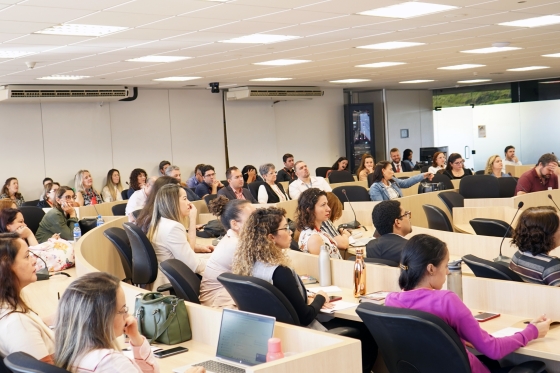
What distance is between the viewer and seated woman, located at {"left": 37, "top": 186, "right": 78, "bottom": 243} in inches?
286

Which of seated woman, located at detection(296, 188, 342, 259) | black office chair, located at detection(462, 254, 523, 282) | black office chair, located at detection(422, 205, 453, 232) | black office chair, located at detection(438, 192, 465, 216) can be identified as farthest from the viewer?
black office chair, located at detection(438, 192, 465, 216)

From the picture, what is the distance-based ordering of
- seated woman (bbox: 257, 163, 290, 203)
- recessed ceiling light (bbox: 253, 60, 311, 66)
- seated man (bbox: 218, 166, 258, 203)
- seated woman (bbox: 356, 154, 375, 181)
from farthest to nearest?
1. seated woman (bbox: 356, 154, 375, 181)
2. recessed ceiling light (bbox: 253, 60, 311, 66)
3. seated woman (bbox: 257, 163, 290, 203)
4. seated man (bbox: 218, 166, 258, 203)

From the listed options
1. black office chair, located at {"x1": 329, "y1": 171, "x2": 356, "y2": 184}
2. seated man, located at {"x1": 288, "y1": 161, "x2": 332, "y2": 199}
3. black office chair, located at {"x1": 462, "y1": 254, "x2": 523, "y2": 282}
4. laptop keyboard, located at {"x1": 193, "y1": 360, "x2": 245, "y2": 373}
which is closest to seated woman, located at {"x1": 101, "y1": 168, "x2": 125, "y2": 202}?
black office chair, located at {"x1": 329, "y1": 171, "x2": 356, "y2": 184}

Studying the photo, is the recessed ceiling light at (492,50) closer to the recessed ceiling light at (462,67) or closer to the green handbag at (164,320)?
the recessed ceiling light at (462,67)

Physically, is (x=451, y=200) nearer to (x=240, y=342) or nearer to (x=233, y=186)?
(x=233, y=186)

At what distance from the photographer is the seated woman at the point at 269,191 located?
31.8 feet

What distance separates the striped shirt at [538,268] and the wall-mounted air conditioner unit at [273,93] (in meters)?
11.2

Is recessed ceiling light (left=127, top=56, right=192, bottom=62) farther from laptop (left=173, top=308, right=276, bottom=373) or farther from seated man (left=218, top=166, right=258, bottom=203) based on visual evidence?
laptop (left=173, top=308, right=276, bottom=373)

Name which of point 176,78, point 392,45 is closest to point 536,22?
point 392,45

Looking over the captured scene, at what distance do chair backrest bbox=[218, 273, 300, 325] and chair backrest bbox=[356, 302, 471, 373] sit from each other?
0.63m

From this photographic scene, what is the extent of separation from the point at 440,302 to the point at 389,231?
84.7 inches

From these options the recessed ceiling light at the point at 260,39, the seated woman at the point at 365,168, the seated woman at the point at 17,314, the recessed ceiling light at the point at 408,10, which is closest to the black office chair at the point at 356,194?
the recessed ceiling light at the point at 260,39

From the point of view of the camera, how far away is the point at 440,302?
3.13 metres

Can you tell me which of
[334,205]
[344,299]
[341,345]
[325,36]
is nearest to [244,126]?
[325,36]
